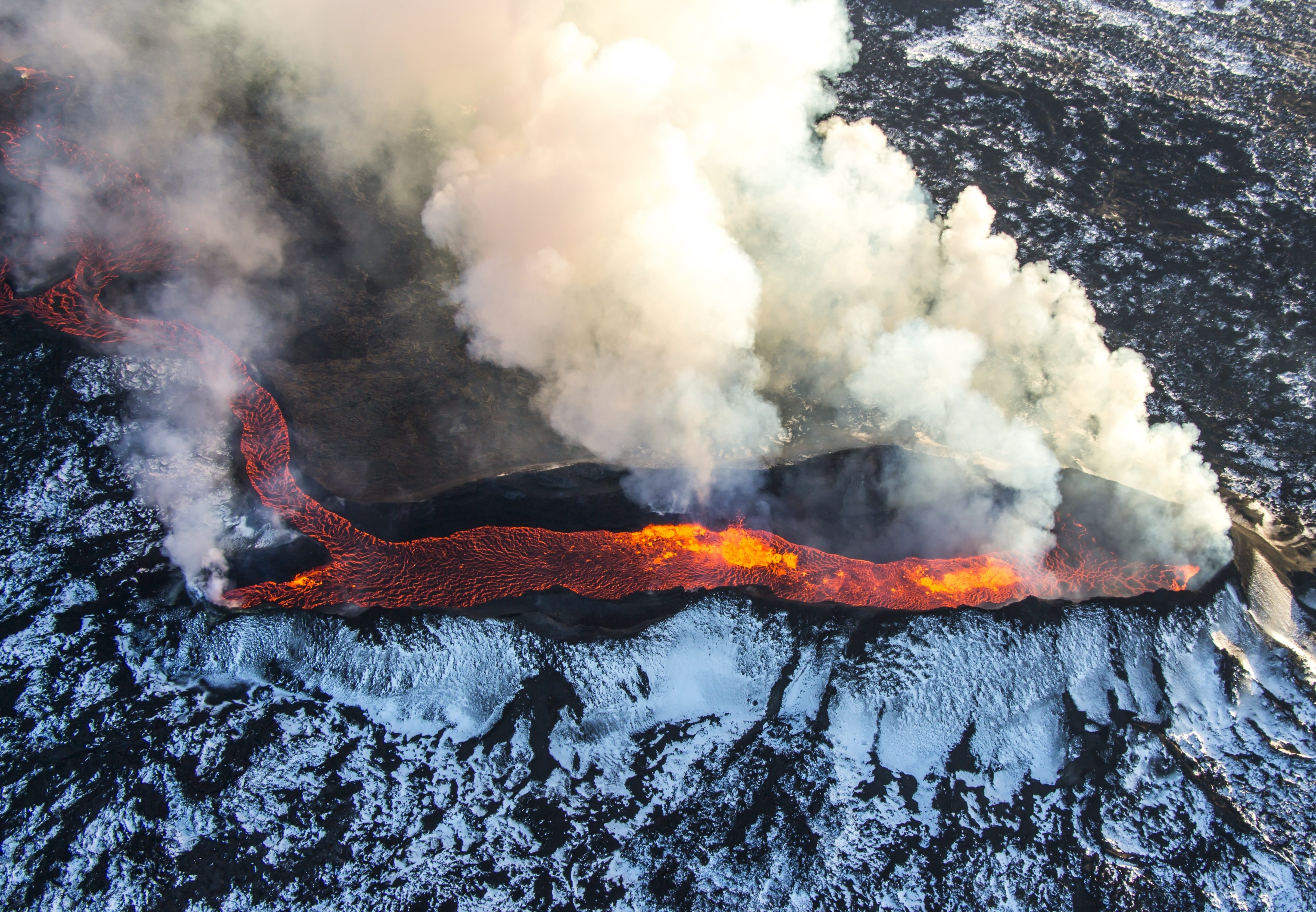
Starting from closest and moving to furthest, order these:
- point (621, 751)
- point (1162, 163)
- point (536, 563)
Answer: point (621, 751)
point (536, 563)
point (1162, 163)

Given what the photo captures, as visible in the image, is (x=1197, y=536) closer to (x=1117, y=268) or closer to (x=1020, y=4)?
(x=1117, y=268)

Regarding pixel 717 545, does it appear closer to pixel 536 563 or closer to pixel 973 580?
pixel 536 563

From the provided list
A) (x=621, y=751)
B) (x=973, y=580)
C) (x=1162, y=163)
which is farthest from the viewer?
(x=1162, y=163)

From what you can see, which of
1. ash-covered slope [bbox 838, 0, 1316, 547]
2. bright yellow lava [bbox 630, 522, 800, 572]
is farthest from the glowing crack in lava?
ash-covered slope [bbox 838, 0, 1316, 547]

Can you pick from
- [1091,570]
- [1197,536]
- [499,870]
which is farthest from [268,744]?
[1197,536]

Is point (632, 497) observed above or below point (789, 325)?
below

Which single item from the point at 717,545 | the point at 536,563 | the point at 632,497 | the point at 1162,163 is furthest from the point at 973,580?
the point at 1162,163
